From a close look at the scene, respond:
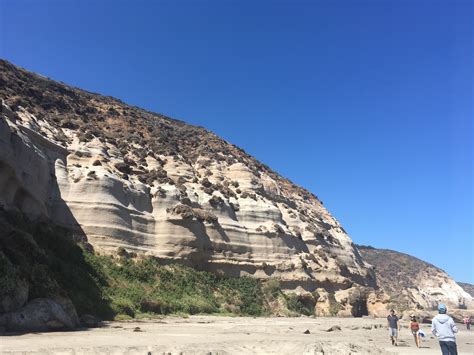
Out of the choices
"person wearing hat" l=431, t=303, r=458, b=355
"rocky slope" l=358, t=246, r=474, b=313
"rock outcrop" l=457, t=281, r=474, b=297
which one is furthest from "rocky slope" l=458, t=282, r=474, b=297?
"person wearing hat" l=431, t=303, r=458, b=355

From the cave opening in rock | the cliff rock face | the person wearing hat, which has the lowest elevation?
the cave opening in rock

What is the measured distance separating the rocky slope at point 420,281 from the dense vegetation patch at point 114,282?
219 feet

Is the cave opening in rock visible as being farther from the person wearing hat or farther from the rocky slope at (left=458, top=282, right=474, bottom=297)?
the rocky slope at (left=458, top=282, right=474, bottom=297)

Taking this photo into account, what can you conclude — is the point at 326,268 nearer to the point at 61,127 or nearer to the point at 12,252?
the point at 61,127

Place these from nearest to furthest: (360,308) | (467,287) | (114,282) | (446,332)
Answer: (446,332) → (114,282) → (360,308) → (467,287)

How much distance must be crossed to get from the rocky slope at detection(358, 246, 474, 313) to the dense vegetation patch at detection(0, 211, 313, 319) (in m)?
66.9

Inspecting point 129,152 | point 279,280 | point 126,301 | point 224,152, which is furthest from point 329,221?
point 126,301

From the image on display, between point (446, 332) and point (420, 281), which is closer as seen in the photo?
point (446, 332)

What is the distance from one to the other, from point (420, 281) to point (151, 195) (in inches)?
3809

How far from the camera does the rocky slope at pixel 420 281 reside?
100 meters

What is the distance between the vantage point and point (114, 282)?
26.7m

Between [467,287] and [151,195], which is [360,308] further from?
[467,287]

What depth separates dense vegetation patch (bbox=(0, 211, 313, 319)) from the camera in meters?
16.7

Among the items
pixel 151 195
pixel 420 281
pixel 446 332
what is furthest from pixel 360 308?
pixel 420 281
